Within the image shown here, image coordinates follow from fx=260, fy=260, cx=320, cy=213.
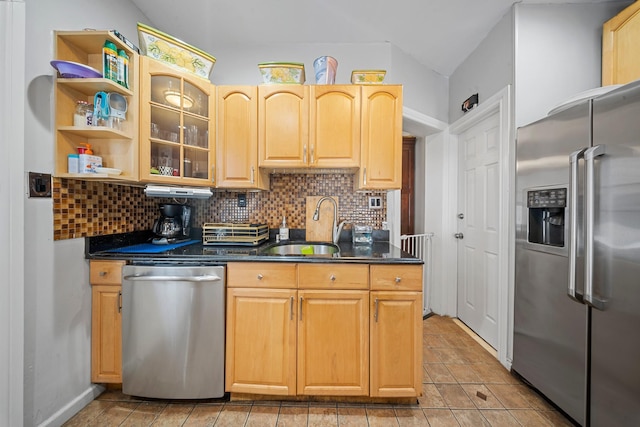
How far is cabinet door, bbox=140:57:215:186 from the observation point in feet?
5.39

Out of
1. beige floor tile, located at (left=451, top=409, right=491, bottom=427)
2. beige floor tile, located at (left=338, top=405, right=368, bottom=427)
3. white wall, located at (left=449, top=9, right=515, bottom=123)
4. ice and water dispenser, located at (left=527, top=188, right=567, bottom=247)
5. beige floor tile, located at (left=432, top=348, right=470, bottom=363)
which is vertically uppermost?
white wall, located at (left=449, top=9, right=515, bottom=123)

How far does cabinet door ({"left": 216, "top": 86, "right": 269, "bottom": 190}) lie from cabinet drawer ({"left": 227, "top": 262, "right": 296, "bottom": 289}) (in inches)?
26.0

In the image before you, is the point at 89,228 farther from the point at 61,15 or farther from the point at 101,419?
the point at 61,15

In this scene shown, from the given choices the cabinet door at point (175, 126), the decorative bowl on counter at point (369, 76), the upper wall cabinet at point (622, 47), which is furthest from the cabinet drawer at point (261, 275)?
the upper wall cabinet at point (622, 47)

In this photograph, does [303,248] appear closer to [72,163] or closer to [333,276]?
[333,276]

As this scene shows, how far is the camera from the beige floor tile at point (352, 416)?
1451mm

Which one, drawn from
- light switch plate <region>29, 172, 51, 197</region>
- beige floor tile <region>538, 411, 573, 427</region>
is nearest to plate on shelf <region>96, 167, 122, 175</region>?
light switch plate <region>29, 172, 51, 197</region>

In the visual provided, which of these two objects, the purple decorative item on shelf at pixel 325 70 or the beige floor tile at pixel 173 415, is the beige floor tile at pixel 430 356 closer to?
the beige floor tile at pixel 173 415

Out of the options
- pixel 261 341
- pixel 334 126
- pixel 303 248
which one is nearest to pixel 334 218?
pixel 303 248

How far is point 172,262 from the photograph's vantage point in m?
1.57

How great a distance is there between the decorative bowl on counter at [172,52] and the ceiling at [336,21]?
41 cm

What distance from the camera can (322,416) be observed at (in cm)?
150

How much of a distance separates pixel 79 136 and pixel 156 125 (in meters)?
0.41

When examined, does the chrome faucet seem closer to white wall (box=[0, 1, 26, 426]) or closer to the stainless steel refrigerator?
the stainless steel refrigerator
